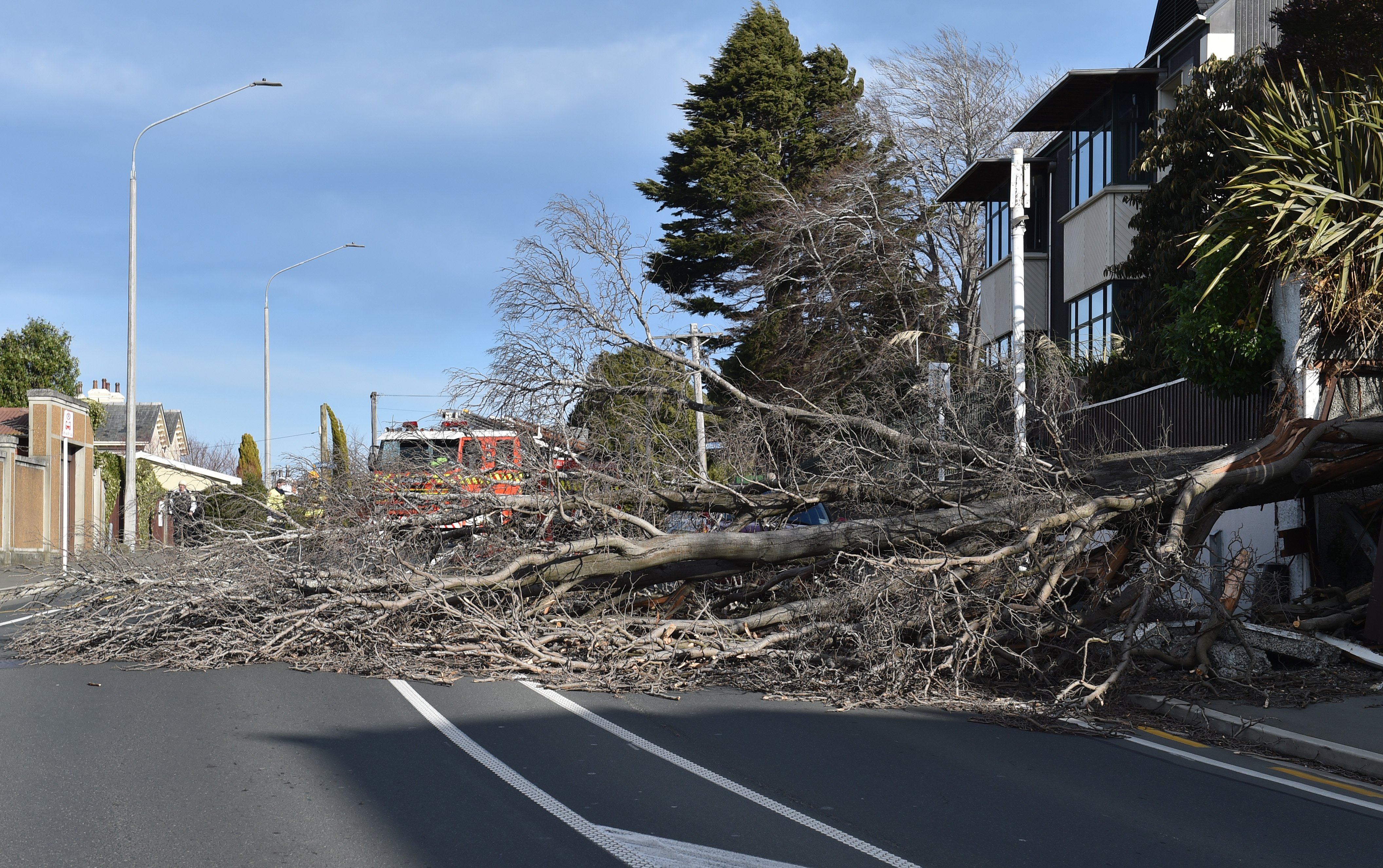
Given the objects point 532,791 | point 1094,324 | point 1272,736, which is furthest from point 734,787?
point 1094,324

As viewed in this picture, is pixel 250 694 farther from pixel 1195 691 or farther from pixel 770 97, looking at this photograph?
pixel 770 97

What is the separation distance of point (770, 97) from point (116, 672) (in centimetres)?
3089

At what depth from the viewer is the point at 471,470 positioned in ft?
43.2

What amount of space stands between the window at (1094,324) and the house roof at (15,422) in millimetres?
29581

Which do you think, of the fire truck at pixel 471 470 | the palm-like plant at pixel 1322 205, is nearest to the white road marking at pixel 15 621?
the fire truck at pixel 471 470

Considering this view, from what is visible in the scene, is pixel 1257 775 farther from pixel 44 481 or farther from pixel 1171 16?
pixel 44 481

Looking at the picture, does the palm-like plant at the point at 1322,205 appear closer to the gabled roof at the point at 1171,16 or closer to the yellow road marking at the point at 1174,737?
the yellow road marking at the point at 1174,737

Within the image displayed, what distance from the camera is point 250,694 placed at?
31.9 ft

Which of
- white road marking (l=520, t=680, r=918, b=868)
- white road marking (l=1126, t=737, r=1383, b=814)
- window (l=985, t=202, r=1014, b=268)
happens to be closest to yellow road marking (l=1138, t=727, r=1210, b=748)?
white road marking (l=1126, t=737, r=1383, b=814)

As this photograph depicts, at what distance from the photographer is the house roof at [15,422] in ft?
115

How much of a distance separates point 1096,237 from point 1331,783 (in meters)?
18.6

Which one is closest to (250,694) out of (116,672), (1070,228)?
(116,672)

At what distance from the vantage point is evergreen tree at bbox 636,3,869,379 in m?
36.7

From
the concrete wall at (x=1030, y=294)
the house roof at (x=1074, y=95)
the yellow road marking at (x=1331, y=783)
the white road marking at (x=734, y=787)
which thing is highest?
the house roof at (x=1074, y=95)
